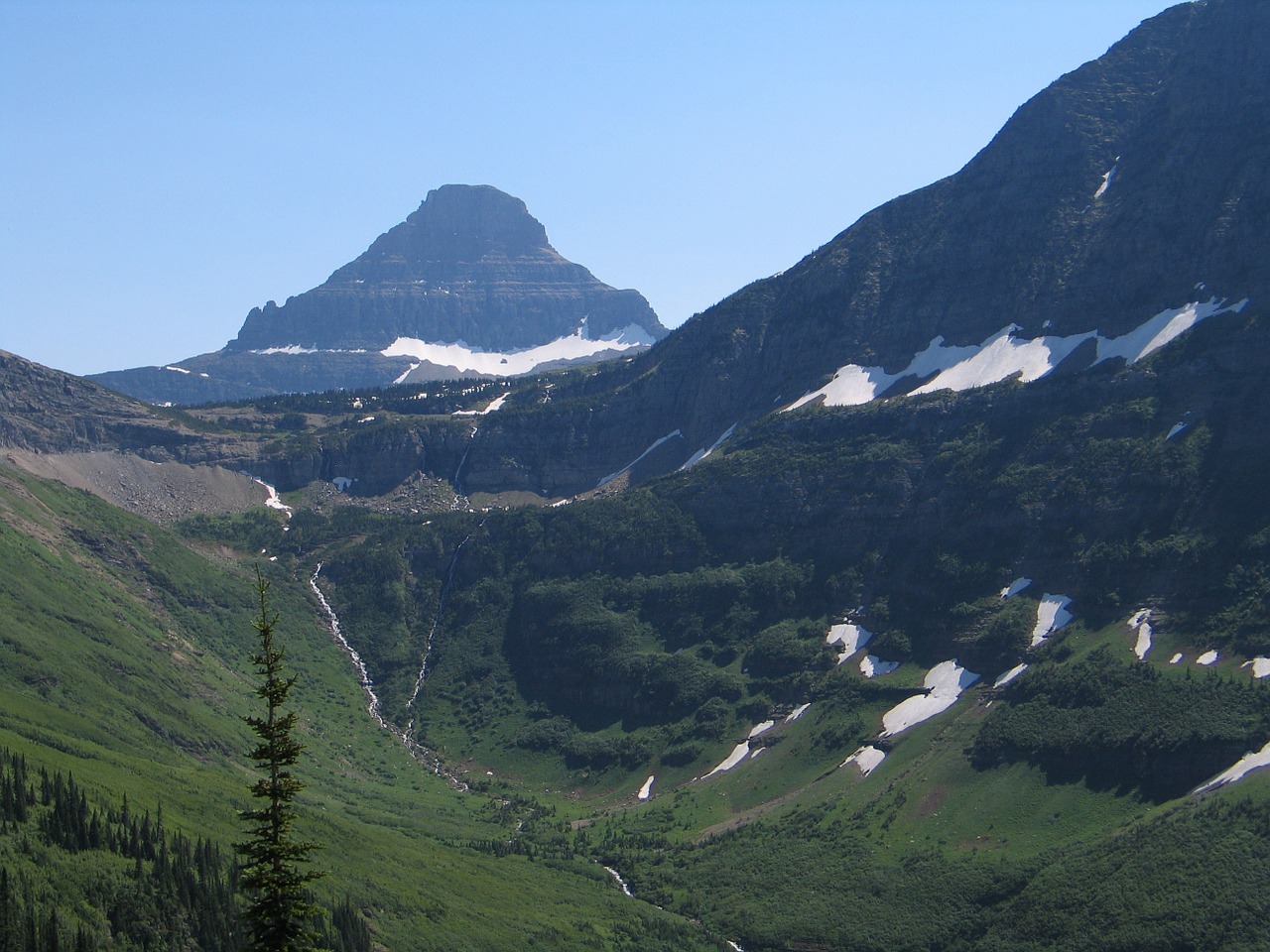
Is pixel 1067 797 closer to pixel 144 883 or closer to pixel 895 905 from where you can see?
pixel 895 905

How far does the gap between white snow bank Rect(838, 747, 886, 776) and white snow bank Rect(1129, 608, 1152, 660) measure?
37.1m

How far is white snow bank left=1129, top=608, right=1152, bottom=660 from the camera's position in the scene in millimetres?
188875

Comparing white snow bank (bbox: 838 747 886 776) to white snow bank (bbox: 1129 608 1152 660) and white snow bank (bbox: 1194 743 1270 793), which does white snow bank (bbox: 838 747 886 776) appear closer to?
white snow bank (bbox: 1129 608 1152 660)

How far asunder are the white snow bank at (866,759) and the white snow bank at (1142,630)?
37.1 metres

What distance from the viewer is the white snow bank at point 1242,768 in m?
157

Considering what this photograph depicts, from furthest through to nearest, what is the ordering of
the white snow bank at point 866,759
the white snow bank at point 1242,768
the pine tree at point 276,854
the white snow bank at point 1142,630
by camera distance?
the white snow bank at point 866,759 → the white snow bank at point 1142,630 → the white snow bank at point 1242,768 → the pine tree at point 276,854

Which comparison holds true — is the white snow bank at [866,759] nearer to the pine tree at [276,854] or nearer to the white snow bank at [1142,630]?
the white snow bank at [1142,630]

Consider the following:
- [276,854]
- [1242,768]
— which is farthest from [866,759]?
[276,854]

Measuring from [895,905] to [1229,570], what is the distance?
72.8 metres

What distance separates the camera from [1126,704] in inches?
6924

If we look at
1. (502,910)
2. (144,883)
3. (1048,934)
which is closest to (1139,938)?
(1048,934)

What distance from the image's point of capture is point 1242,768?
6225 inches

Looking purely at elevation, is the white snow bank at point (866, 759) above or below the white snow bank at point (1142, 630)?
Result: below

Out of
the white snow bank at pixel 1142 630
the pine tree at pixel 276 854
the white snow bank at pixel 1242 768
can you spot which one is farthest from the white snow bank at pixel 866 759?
the pine tree at pixel 276 854
